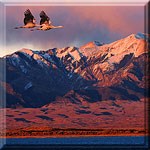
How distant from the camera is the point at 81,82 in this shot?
707 inches

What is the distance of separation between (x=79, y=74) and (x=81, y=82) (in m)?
0.22

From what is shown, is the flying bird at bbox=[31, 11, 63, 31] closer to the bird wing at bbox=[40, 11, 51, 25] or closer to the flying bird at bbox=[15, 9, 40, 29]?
the bird wing at bbox=[40, 11, 51, 25]

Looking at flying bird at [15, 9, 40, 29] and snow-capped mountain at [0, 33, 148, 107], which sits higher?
A: flying bird at [15, 9, 40, 29]

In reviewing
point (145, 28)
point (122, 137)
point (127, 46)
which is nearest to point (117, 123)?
point (122, 137)

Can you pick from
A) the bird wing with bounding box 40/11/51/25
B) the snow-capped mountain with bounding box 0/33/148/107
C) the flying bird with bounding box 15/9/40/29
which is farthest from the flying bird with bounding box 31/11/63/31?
the snow-capped mountain with bounding box 0/33/148/107

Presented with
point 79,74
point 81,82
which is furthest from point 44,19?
point 81,82

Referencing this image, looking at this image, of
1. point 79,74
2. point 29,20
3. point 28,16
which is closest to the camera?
point 28,16

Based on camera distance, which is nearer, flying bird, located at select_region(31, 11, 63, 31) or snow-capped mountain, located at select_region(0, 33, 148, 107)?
flying bird, located at select_region(31, 11, 63, 31)

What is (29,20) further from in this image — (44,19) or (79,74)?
(79,74)

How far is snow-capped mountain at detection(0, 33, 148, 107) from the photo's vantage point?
17.5 metres

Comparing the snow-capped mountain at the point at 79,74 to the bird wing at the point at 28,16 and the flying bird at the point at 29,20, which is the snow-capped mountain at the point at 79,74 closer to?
the flying bird at the point at 29,20

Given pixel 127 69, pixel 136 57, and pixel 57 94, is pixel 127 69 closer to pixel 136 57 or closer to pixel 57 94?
pixel 136 57

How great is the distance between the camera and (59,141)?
17.9 meters

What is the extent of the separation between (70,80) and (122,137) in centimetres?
173
